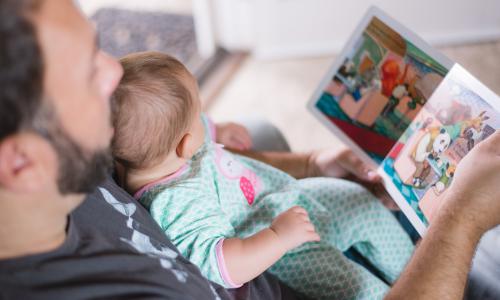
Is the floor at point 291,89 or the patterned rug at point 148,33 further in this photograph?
the patterned rug at point 148,33

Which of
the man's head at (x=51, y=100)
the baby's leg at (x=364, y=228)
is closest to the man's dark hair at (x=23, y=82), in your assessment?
the man's head at (x=51, y=100)

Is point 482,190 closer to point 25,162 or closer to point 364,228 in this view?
point 364,228

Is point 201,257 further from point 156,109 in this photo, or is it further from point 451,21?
point 451,21

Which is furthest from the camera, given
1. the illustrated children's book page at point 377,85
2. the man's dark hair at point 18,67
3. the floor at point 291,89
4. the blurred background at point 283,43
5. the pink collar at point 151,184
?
the blurred background at point 283,43

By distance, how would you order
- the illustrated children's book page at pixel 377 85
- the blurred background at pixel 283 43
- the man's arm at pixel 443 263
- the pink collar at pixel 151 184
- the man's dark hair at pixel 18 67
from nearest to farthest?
the man's dark hair at pixel 18 67
the man's arm at pixel 443 263
the pink collar at pixel 151 184
the illustrated children's book page at pixel 377 85
the blurred background at pixel 283 43

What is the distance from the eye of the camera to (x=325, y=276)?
3.35ft

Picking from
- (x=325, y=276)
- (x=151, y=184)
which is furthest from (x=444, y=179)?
(x=151, y=184)

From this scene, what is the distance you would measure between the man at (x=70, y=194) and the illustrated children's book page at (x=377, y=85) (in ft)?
0.88

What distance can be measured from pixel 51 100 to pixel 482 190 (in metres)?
0.70

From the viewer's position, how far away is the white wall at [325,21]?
2473 millimetres

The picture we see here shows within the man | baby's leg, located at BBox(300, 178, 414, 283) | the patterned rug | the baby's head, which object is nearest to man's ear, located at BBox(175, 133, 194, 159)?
the baby's head

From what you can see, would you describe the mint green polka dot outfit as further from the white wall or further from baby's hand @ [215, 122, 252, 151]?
the white wall

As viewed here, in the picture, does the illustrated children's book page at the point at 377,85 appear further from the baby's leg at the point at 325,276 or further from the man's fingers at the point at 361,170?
the baby's leg at the point at 325,276

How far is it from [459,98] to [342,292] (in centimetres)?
46
